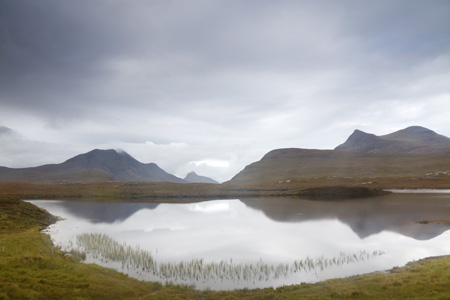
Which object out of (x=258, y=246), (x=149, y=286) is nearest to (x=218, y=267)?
(x=149, y=286)

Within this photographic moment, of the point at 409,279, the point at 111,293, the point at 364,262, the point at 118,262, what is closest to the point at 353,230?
the point at 364,262

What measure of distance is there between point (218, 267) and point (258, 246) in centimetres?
1011

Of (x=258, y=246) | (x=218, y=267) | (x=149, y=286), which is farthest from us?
(x=258, y=246)

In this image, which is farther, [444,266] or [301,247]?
[301,247]

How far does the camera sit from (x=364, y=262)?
1085 inches

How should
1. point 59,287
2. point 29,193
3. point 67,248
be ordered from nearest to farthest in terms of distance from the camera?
1. point 59,287
2. point 67,248
3. point 29,193

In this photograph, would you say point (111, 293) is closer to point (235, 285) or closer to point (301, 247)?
point (235, 285)

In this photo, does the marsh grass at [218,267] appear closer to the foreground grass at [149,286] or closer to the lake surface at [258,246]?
the lake surface at [258,246]

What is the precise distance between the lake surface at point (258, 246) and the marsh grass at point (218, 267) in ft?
0.28

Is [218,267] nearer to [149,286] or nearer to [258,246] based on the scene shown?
[149,286]

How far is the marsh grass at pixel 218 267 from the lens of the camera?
24.3 meters

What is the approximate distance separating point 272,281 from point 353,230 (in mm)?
26068

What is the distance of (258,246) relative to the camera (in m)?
35.5

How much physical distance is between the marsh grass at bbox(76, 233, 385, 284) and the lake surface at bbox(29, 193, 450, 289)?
85 mm
